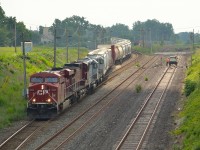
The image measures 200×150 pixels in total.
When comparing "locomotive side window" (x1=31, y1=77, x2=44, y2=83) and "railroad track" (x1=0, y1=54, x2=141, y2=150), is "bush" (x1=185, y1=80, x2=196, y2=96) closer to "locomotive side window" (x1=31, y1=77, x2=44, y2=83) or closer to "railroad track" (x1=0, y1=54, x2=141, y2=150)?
"locomotive side window" (x1=31, y1=77, x2=44, y2=83)

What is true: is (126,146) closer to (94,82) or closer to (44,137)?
(44,137)

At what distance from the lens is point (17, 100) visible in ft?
119

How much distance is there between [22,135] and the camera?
989 inches

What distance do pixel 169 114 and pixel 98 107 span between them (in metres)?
6.35

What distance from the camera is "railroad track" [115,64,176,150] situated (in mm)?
22500

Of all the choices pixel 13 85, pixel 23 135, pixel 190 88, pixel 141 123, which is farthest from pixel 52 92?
pixel 190 88

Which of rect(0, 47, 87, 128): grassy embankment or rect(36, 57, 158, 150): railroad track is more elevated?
rect(0, 47, 87, 128): grassy embankment

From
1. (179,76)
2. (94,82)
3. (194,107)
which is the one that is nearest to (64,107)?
(194,107)

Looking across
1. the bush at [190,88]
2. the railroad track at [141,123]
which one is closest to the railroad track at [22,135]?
the railroad track at [141,123]

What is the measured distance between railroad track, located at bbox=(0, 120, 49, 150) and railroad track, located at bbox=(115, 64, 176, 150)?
5.37 m

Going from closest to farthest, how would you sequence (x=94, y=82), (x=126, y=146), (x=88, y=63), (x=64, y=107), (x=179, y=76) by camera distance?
(x=126, y=146) → (x=64, y=107) → (x=88, y=63) → (x=94, y=82) → (x=179, y=76)

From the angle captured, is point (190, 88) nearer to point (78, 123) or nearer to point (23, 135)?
point (78, 123)

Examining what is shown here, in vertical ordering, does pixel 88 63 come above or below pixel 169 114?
above

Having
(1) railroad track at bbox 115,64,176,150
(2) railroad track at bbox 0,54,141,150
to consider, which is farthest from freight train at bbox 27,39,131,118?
(1) railroad track at bbox 115,64,176,150
